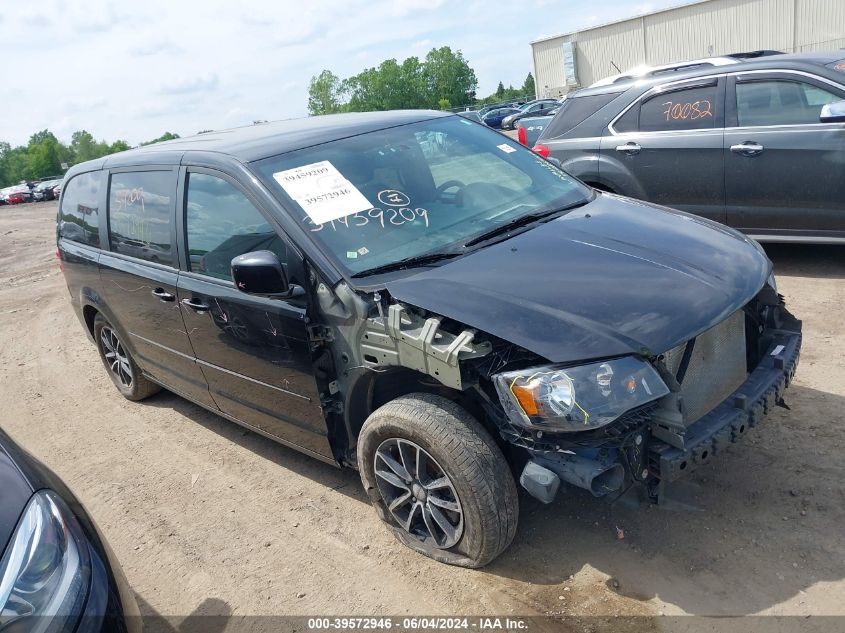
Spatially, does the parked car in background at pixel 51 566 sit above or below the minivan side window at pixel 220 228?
below

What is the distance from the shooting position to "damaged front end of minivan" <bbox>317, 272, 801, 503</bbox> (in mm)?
2555

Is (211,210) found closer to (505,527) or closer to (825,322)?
(505,527)

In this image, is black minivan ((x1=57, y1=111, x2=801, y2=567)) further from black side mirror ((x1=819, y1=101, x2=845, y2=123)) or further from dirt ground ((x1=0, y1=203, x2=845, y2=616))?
black side mirror ((x1=819, y1=101, x2=845, y2=123))

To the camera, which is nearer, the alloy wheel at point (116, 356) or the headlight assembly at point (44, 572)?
the headlight assembly at point (44, 572)

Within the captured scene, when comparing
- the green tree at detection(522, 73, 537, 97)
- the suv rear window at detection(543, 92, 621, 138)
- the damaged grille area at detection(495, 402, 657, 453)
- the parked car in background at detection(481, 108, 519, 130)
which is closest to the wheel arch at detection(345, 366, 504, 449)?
the damaged grille area at detection(495, 402, 657, 453)

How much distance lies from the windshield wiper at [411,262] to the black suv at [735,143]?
3.88 meters

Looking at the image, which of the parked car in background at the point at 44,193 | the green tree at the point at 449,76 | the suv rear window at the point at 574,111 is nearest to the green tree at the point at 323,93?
the green tree at the point at 449,76

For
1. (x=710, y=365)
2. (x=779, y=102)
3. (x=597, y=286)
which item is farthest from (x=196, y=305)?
(x=779, y=102)

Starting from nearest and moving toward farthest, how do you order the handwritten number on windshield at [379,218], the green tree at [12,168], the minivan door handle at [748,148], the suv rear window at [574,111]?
the handwritten number on windshield at [379,218]
the minivan door handle at [748,148]
the suv rear window at [574,111]
the green tree at [12,168]

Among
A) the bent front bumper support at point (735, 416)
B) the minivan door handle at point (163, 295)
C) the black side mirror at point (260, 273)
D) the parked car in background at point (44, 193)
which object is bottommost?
the parked car in background at point (44, 193)

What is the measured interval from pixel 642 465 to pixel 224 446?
9.71 feet

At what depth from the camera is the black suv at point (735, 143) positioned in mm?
5648

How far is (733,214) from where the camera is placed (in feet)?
20.2

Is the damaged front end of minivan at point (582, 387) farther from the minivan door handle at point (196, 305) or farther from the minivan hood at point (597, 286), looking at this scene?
the minivan door handle at point (196, 305)
